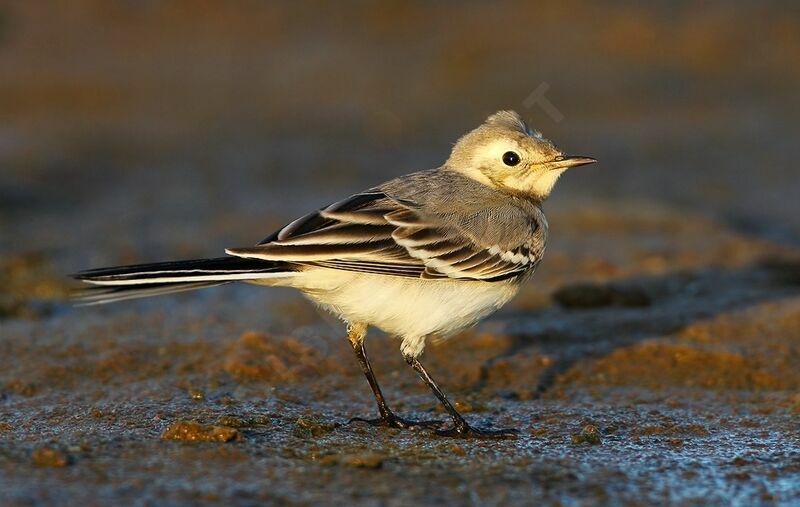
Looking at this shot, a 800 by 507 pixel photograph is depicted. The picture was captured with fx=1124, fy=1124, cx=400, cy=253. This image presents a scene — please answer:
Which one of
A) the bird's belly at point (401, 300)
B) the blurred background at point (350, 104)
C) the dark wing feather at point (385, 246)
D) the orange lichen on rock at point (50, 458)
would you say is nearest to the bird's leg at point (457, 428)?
the bird's belly at point (401, 300)

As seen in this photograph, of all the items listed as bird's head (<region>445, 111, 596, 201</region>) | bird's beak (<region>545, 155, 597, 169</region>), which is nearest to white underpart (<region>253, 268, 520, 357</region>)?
bird's head (<region>445, 111, 596, 201</region>)

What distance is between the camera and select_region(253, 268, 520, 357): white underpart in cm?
630

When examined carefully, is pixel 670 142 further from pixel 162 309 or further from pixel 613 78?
pixel 162 309

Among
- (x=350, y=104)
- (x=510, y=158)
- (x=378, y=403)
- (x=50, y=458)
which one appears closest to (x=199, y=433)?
(x=50, y=458)

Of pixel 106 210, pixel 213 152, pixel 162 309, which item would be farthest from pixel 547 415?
pixel 213 152

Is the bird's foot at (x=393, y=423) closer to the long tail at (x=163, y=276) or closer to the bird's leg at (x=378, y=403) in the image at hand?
the bird's leg at (x=378, y=403)

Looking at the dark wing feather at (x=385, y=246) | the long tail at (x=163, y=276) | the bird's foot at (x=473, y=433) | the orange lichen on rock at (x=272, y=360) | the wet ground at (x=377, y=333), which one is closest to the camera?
the wet ground at (x=377, y=333)

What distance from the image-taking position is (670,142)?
1596 cm

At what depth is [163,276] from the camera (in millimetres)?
5680

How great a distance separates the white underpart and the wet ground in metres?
0.62

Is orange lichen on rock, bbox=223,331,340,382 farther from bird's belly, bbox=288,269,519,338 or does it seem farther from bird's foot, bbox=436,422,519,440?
bird's foot, bbox=436,422,519,440

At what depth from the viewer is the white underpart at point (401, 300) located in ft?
20.7

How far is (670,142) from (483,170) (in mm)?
9212

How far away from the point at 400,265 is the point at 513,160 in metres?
1.45
